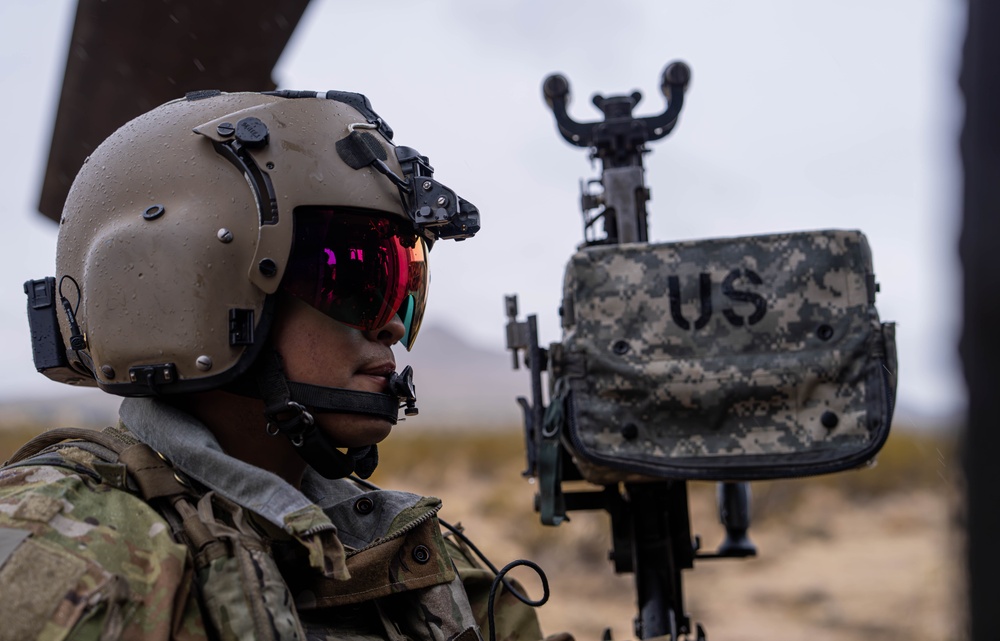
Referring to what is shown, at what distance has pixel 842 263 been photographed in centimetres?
284

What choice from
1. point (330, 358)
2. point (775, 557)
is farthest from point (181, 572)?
point (775, 557)

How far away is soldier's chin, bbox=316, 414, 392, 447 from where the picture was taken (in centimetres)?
181

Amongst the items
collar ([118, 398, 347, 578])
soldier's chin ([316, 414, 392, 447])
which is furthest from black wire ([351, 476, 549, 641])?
collar ([118, 398, 347, 578])

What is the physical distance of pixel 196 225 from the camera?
1.74 meters

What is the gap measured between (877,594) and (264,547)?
1082cm

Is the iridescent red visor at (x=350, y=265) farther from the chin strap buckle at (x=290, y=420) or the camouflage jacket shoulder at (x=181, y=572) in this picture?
the camouflage jacket shoulder at (x=181, y=572)

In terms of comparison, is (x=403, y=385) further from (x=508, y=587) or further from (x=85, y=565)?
(x=85, y=565)

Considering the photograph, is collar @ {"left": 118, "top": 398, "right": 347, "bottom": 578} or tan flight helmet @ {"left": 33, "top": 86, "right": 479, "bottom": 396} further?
tan flight helmet @ {"left": 33, "top": 86, "right": 479, "bottom": 396}

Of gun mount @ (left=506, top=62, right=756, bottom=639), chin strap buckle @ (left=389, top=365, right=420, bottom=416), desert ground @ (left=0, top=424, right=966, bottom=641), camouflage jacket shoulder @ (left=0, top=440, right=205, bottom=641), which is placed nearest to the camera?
camouflage jacket shoulder @ (left=0, top=440, right=205, bottom=641)

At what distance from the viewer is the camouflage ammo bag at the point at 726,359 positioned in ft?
9.15

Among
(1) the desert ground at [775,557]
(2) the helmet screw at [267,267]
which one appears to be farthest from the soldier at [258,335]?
(1) the desert ground at [775,557]

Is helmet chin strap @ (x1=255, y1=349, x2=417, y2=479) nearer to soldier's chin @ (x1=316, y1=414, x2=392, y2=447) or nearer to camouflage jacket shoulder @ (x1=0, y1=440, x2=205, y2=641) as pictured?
soldier's chin @ (x1=316, y1=414, x2=392, y2=447)

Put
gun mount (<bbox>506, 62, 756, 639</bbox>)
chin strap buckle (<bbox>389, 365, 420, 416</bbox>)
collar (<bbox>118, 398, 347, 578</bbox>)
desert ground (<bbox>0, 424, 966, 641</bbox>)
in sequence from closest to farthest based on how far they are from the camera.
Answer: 1. collar (<bbox>118, 398, 347, 578</bbox>)
2. chin strap buckle (<bbox>389, 365, 420, 416</bbox>)
3. gun mount (<bbox>506, 62, 756, 639</bbox>)
4. desert ground (<bbox>0, 424, 966, 641</bbox>)

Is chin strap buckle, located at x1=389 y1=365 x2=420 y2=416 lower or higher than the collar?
higher
